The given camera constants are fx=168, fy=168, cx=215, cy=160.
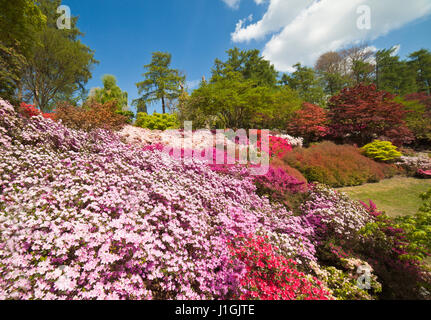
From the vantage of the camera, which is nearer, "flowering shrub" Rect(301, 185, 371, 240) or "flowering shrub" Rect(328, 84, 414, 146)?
"flowering shrub" Rect(301, 185, 371, 240)

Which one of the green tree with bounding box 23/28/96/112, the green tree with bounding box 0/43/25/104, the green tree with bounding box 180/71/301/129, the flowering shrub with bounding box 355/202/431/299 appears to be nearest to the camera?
the flowering shrub with bounding box 355/202/431/299

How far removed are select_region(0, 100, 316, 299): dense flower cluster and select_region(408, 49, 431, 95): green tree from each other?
164 ft

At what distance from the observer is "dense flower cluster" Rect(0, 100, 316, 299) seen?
1.79 metres

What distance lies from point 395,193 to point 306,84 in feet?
90.9

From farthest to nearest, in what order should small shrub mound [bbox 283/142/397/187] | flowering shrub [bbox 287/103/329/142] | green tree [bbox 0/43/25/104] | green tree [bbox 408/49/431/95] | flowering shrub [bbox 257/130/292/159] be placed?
1. green tree [bbox 408/49/431/95]
2. flowering shrub [bbox 287/103/329/142]
3. flowering shrub [bbox 257/130/292/159]
4. small shrub mound [bbox 283/142/397/187]
5. green tree [bbox 0/43/25/104]

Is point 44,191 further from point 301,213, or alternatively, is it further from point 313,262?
point 301,213

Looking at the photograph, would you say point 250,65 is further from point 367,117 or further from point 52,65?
point 52,65

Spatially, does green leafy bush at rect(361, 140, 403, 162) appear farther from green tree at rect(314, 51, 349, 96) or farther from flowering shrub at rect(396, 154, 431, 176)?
green tree at rect(314, 51, 349, 96)

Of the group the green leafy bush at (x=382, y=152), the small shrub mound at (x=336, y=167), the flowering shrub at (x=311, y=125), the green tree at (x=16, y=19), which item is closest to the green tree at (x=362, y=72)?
the flowering shrub at (x=311, y=125)

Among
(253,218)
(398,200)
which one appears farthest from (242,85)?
(253,218)

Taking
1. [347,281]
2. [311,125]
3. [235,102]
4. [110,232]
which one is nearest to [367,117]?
[311,125]

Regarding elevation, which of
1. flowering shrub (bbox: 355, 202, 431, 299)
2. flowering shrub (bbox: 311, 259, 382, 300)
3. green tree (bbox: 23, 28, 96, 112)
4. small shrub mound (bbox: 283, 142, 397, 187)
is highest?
green tree (bbox: 23, 28, 96, 112)

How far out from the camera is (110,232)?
6.75ft

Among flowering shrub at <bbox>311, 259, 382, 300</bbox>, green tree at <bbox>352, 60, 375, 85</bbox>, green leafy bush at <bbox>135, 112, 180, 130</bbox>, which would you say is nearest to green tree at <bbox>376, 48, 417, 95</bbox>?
green tree at <bbox>352, 60, 375, 85</bbox>
